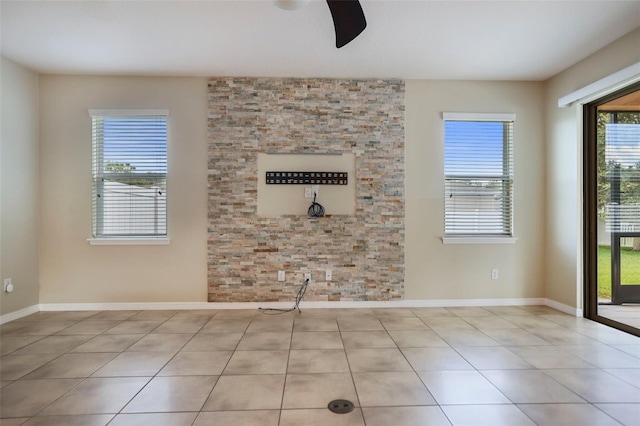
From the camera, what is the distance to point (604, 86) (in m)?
3.07

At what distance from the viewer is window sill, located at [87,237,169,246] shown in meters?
3.76

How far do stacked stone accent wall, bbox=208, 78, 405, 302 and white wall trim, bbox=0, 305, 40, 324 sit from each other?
207 cm

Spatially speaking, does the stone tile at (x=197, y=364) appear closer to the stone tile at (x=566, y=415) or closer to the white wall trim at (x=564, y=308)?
the stone tile at (x=566, y=415)

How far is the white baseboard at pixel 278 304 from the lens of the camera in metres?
3.79

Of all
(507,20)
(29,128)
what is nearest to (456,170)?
(507,20)

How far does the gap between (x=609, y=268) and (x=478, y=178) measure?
1.64m

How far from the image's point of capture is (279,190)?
3.87 m

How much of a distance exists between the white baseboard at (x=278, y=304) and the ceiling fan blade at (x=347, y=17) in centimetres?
298

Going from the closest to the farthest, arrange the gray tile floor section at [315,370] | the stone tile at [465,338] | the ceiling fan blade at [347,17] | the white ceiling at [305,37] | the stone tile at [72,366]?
the ceiling fan blade at [347,17], the gray tile floor section at [315,370], the stone tile at [72,366], the white ceiling at [305,37], the stone tile at [465,338]

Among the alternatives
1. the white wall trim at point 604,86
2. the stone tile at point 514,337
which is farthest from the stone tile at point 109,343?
the white wall trim at point 604,86

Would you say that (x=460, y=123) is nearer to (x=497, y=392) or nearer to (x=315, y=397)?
(x=497, y=392)

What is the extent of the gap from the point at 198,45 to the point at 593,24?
145 inches

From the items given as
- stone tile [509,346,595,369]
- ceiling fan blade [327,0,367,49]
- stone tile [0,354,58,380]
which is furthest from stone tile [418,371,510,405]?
stone tile [0,354,58,380]

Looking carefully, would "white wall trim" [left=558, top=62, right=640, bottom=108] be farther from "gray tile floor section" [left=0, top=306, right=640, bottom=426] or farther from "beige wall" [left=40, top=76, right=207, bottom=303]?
"beige wall" [left=40, top=76, right=207, bottom=303]
